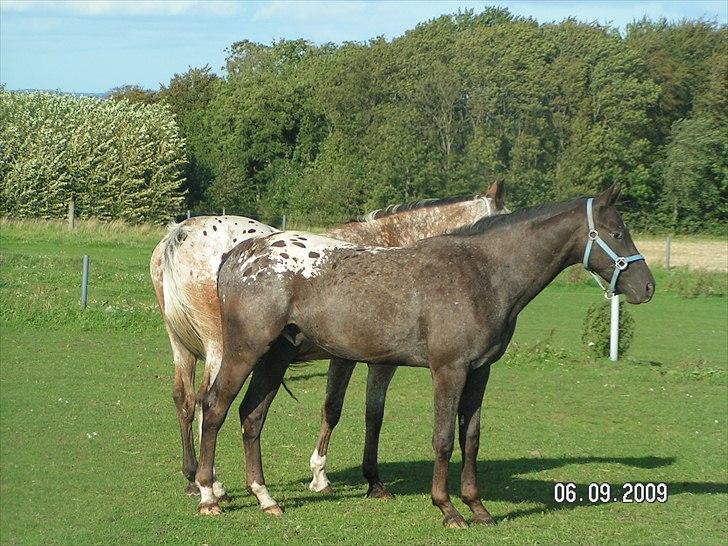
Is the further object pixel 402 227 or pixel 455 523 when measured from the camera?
pixel 402 227

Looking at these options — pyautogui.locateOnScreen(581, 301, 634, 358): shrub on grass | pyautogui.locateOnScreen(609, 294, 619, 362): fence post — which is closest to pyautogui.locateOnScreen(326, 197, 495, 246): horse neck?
pyautogui.locateOnScreen(609, 294, 619, 362): fence post

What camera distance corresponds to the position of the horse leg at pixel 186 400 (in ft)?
26.4

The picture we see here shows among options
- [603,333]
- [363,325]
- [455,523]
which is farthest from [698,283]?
[363,325]

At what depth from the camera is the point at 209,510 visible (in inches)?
283

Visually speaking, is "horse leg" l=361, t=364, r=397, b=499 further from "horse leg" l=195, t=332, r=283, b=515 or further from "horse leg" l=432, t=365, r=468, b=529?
"horse leg" l=195, t=332, r=283, b=515

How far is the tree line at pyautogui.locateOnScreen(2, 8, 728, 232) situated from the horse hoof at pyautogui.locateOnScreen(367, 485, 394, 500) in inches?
1108

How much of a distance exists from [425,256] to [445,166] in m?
30.4

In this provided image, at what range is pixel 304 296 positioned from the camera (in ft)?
23.4

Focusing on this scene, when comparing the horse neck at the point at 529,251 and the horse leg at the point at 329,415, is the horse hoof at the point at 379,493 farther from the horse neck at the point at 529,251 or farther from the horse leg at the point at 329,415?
the horse neck at the point at 529,251

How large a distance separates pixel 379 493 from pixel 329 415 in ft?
2.53

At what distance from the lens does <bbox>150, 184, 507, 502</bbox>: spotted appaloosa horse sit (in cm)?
802

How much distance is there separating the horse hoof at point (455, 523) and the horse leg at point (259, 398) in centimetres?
140

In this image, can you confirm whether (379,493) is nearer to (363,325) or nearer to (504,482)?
(504,482)

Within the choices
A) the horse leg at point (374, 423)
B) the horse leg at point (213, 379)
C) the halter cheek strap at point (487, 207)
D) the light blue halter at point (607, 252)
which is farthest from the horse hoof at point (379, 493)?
the halter cheek strap at point (487, 207)
